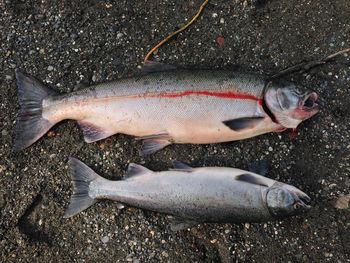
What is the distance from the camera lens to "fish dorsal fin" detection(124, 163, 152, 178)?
4.12 metres

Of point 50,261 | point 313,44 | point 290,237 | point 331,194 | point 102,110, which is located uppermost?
point 313,44

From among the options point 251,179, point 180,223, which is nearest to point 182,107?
point 251,179

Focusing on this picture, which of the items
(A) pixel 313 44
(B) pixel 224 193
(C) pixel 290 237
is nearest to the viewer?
(B) pixel 224 193

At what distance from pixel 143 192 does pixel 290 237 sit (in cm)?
145

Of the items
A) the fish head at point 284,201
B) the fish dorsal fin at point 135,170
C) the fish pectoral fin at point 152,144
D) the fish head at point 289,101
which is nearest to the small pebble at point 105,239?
the fish dorsal fin at point 135,170

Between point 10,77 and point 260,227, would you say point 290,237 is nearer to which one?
point 260,227

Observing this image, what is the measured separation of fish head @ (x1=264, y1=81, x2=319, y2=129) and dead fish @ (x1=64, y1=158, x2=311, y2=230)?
24.3 inches

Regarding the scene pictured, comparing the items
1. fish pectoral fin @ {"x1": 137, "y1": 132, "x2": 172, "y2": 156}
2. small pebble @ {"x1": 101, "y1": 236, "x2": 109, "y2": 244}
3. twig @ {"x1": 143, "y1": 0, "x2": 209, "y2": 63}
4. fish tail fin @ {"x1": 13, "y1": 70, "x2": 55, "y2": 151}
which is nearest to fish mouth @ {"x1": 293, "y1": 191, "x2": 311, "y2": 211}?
fish pectoral fin @ {"x1": 137, "y1": 132, "x2": 172, "y2": 156}

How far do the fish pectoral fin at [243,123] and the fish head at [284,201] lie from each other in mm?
597

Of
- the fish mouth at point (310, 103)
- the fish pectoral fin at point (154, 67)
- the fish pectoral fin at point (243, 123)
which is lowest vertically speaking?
the fish pectoral fin at point (243, 123)

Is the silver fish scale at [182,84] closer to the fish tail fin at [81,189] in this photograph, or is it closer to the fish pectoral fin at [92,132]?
the fish pectoral fin at [92,132]

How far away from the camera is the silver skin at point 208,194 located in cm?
377

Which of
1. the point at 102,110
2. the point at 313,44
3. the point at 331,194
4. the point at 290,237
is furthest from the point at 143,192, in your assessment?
the point at 313,44

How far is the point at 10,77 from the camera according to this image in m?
4.62
